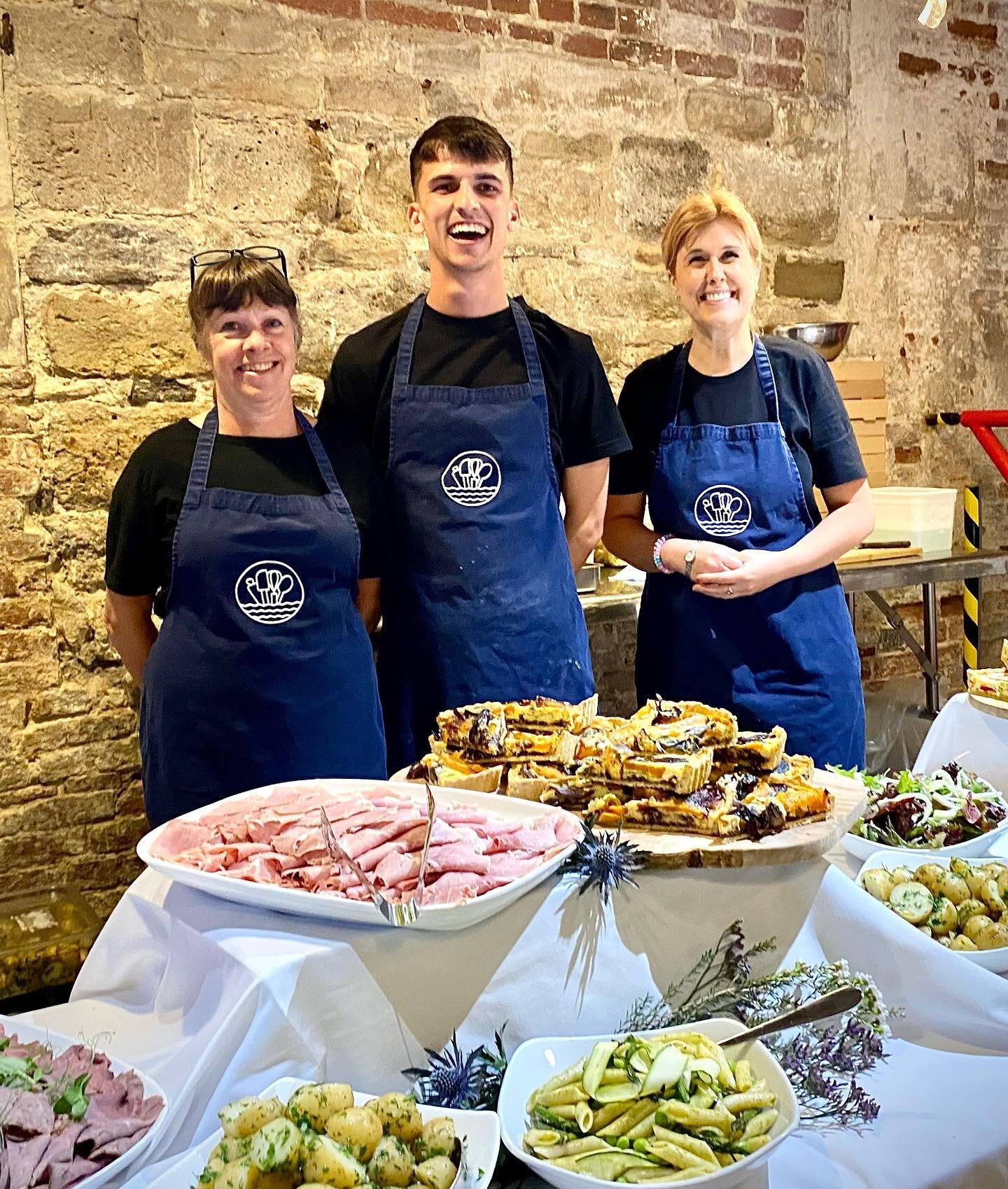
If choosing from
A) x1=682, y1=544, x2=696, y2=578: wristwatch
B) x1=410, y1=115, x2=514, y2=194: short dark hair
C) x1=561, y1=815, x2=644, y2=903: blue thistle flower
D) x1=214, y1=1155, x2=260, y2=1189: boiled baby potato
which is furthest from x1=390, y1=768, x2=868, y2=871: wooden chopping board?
x1=410, y1=115, x2=514, y2=194: short dark hair

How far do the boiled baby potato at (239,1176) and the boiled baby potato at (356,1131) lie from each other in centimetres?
9

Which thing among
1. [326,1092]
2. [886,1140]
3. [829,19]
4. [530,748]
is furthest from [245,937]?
[829,19]

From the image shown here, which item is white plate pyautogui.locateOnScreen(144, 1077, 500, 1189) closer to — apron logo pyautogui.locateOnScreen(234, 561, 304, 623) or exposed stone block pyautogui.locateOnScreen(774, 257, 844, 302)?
apron logo pyautogui.locateOnScreen(234, 561, 304, 623)

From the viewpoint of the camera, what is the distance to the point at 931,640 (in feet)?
17.0

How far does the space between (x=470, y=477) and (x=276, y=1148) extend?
186 cm

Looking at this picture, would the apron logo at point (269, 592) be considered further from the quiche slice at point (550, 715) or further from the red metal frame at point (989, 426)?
the red metal frame at point (989, 426)

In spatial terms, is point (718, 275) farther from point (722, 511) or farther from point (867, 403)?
point (867, 403)

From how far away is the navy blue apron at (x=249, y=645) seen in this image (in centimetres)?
254

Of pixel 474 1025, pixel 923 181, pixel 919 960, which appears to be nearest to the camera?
pixel 474 1025

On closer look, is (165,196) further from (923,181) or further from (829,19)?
(923,181)

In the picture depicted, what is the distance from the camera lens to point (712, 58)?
4887 millimetres

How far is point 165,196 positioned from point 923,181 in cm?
367

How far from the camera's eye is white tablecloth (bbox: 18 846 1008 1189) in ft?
4.56

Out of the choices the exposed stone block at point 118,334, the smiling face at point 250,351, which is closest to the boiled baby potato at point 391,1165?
the smiling face at point 250,351
